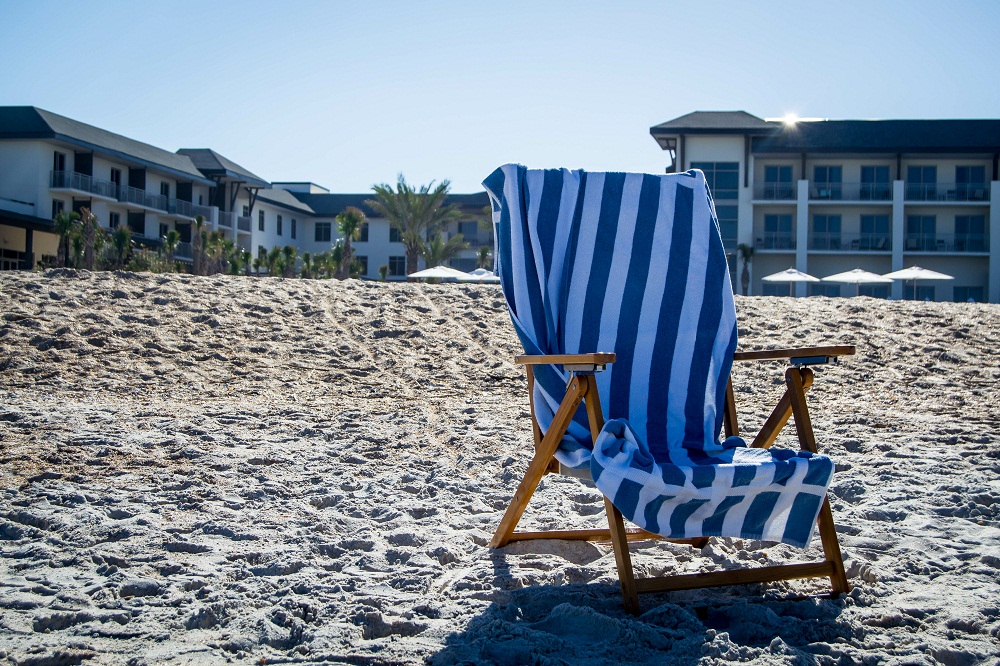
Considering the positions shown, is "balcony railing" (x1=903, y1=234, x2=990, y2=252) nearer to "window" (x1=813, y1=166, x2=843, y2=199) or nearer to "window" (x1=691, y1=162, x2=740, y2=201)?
"window" (x1=813, y1=166, x2=843, y2=199)

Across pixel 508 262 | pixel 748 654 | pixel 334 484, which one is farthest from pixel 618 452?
pixel 334 484

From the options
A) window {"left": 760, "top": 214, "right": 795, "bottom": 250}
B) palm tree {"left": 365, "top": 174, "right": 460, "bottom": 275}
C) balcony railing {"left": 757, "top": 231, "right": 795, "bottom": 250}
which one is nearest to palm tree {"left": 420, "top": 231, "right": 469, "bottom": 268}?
palm tree {"left": 365, "top": 174, "right": 460, "bottom": 275}

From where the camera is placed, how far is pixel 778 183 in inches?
1265

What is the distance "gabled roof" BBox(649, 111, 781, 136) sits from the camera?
31047 mm

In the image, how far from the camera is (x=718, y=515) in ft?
7.42

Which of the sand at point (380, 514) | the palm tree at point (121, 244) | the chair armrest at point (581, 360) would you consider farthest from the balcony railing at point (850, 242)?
the chair armrest at point (581, 360)

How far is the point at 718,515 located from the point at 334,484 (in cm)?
186

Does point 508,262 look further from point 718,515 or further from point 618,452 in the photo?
point 718,515

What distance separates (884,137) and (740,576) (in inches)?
1317

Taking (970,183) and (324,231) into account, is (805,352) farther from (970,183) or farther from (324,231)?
(324,231)

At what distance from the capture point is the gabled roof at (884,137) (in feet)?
103

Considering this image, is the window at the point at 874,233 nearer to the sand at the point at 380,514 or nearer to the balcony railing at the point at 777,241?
the balcony railing at the point at 777,241

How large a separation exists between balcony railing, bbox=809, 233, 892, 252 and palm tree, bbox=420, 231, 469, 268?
12905 mm

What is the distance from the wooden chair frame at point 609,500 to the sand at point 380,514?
0.07 m
